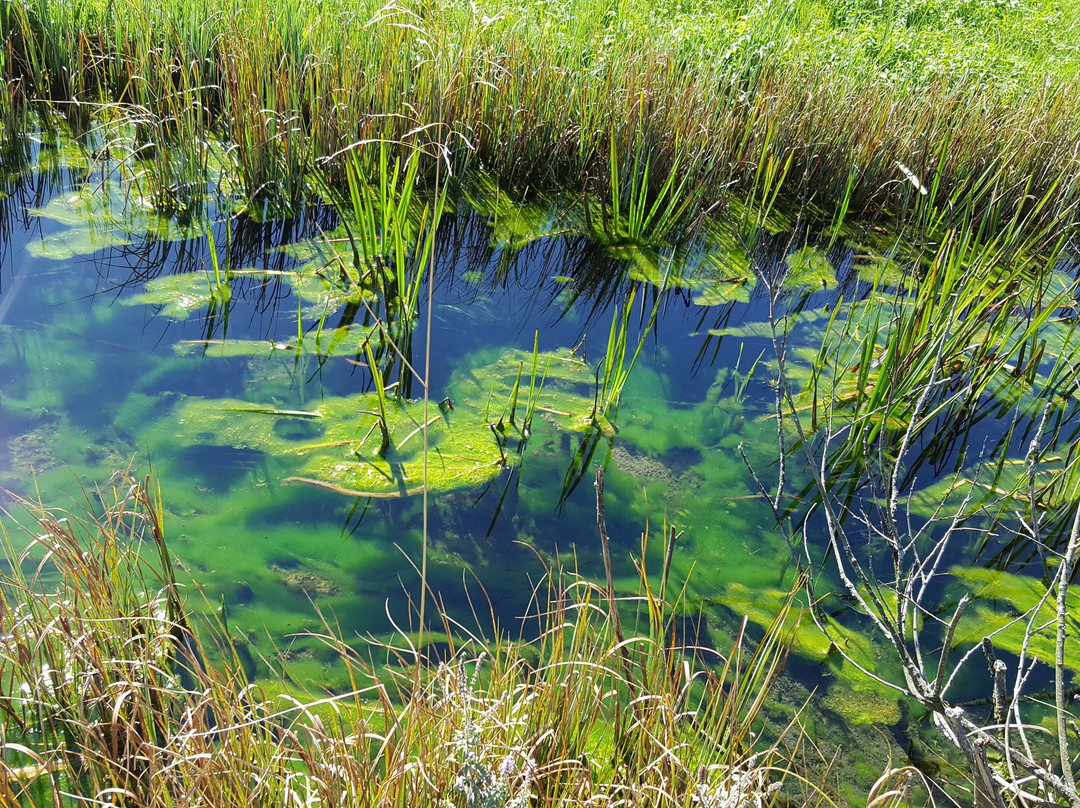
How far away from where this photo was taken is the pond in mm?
1553

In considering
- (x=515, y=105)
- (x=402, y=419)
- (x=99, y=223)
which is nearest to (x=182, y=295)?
(x=99, y=223)

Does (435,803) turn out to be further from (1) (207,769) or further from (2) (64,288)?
(2) (64,288)

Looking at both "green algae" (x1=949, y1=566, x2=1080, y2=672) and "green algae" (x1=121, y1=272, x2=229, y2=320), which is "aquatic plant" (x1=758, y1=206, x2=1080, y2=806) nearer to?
"green algae" (x1=949, y1=566, x2=1080, y2=672)

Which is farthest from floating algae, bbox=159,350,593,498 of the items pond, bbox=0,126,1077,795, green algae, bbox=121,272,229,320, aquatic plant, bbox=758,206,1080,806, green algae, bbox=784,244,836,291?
green algae, bbox=784,244,836,291

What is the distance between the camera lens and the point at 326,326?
228 centimetres

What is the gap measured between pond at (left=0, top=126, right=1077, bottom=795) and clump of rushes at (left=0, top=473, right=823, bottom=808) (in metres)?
0.20

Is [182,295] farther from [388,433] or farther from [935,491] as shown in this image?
[935,491]

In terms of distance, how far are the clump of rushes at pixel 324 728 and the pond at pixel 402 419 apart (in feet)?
0.65

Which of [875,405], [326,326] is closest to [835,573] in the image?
[875,405]

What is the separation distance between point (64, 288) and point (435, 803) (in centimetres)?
201

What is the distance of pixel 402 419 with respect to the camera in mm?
1979

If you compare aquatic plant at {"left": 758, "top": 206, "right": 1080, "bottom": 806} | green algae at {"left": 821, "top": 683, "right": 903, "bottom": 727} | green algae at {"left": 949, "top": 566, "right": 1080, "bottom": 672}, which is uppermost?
aquatic plant at {"left": 758, "top": 206, "right": 1080, "bottom": 806}

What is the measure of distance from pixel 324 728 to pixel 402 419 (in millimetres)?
1039

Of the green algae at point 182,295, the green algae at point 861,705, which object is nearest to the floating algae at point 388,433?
the green algae at point 182,295
